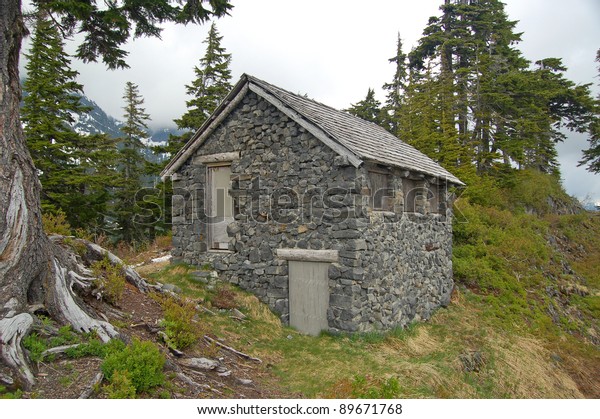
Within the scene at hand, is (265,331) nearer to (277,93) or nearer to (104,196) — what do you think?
(277,93)

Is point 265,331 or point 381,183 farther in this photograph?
point 381,183

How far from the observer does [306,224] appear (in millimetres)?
9695

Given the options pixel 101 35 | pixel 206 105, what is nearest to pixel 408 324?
pixel 101 35

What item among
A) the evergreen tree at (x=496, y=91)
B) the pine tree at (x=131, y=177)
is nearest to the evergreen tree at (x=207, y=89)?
the pine tree at (x=131, y=177)

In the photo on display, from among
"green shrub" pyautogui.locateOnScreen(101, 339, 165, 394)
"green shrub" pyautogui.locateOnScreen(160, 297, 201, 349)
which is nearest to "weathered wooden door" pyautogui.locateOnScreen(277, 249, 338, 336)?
"green shrub" pyautogui.locateOnScreen(160, 297, 201, 349)

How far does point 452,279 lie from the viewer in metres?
14.0

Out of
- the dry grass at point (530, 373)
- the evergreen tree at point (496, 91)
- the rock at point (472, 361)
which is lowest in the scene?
the dry grass at point (530, 373)

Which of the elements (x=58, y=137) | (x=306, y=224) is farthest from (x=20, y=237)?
(x=58, y=137)

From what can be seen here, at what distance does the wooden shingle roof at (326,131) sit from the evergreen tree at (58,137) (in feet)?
23.0

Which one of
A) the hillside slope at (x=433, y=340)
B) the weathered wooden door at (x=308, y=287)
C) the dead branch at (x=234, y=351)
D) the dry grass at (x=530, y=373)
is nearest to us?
the hillside slope at (x=433, y=340)

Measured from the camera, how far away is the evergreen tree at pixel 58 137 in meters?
16.1

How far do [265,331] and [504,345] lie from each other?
6.62 m

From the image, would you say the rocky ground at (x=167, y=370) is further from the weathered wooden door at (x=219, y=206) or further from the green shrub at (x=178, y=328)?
the weathered wooden door at (x=219, y=206)
